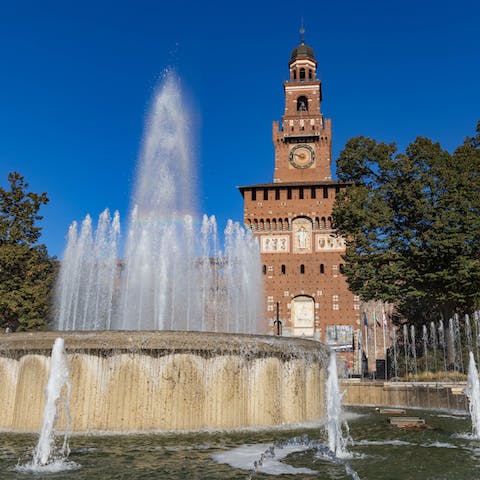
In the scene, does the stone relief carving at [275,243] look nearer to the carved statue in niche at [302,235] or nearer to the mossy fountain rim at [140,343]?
the carved statue in niche at [302,235]

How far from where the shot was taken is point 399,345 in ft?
94.1

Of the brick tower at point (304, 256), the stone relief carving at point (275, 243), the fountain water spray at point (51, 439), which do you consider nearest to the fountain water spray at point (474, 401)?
the fountain water spray at point (51, 439)

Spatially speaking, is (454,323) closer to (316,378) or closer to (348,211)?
(348,211)

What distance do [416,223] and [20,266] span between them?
17.0 m

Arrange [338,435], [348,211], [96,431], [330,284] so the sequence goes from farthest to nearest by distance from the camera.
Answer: [330,284] < [348,211] < [96,431] < [338,435]

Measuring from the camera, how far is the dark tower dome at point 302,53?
46350 millimetres

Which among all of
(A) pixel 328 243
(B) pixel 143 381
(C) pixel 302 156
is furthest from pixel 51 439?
(C) pixel 302 156

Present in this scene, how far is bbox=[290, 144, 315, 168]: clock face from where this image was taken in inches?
1665

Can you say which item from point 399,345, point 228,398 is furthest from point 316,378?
point 399,345

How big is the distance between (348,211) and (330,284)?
1740 cm

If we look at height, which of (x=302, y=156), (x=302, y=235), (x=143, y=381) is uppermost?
(x=302, y=156)

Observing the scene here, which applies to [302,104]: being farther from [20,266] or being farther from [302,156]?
[20,266]

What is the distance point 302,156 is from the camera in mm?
42594

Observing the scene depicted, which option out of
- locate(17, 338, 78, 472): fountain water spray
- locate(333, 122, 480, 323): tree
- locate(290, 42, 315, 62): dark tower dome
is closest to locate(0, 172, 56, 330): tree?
locate(333, 122, 480, 323): tree
